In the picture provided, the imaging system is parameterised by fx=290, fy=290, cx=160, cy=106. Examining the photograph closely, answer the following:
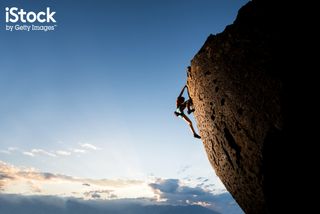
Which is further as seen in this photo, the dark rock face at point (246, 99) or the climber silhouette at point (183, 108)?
the climber silhouette at point (183, 108)

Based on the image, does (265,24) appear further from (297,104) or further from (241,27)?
(297,104)

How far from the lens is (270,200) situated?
6059 mm

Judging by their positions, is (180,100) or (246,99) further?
(180,100)

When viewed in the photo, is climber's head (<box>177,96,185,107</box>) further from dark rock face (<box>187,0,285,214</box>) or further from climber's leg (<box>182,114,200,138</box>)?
dark rock face (<box>187,0,285,214</box>)

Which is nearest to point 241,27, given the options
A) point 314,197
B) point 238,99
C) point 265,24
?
point 265,24

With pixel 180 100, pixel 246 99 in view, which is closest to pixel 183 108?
pixel 180 100

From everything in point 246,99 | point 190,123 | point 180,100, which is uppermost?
point 180,100

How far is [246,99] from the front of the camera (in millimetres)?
5781

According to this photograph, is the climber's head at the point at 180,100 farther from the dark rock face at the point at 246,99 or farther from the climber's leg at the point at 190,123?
the dark rock face at the point at 246,99

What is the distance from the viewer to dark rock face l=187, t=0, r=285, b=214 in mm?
5312

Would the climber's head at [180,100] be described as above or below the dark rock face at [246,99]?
above

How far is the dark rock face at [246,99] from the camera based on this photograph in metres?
5.31

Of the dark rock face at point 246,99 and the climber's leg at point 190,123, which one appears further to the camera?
the climber's leg at point 190,123

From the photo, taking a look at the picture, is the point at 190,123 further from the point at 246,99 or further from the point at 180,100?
the point at 246,99
